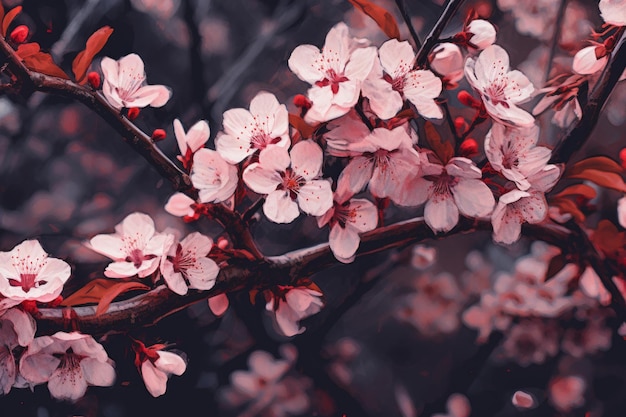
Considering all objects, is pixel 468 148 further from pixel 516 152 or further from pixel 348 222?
pixel 348 222

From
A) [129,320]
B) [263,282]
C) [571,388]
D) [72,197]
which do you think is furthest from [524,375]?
[72,197]

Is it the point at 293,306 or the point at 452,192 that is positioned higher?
the point at 452,192

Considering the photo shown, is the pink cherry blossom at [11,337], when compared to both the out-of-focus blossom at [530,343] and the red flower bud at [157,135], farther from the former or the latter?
the out-of-focus blossom at [530,343]

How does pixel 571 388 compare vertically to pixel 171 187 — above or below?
below

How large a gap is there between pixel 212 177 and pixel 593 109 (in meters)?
0.59

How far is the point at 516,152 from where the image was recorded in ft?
2.88

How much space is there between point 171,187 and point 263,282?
0.19 metres

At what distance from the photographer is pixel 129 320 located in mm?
861

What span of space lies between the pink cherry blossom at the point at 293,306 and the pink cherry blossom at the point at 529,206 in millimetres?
290

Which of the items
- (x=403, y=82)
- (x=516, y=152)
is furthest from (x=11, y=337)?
(x=516, y=152)

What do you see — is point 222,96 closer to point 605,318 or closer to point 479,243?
point 479,243

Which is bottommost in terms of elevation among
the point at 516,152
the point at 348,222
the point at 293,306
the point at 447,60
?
the point at 293,306

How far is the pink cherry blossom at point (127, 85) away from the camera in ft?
2.78

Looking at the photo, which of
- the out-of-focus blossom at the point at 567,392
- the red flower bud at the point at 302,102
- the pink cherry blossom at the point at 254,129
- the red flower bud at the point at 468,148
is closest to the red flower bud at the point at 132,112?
the pink cherry blossom at the point at 254,129
